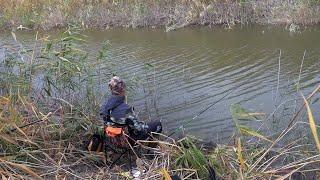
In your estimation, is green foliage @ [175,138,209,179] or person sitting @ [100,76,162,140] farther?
person sitting @ [100,76,162,140]

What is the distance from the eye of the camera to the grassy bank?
14.7m

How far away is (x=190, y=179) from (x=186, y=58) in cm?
715

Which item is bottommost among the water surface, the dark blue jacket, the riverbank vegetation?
the water surface

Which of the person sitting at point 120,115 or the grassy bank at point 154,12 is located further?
the grassy bank at point 154,12

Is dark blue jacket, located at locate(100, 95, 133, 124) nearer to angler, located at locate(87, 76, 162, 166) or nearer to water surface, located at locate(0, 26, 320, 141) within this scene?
angler, located at locate(87, 76, 162, 166)

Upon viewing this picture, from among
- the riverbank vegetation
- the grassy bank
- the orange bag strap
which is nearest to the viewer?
the riverbank vegetation

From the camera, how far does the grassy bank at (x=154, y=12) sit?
14.7m

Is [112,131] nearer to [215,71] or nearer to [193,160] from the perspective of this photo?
[193,160]

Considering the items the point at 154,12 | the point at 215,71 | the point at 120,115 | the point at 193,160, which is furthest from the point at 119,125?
the point at 154,12

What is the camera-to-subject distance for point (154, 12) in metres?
17.0

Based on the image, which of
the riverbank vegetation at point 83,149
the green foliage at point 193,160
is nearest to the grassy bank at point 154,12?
the riverbank vegetation at point 83,149

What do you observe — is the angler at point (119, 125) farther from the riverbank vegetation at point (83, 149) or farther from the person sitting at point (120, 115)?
the riverbank vegetation at point (83, 149)

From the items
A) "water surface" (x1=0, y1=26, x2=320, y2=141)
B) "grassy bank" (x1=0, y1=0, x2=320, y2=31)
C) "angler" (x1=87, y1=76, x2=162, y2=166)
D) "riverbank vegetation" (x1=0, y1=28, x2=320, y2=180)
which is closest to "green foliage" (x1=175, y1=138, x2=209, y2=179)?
"riverbank vegetation" (x1=0, y1=28, x2=320, y2=180)

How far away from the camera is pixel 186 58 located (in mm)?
11484
